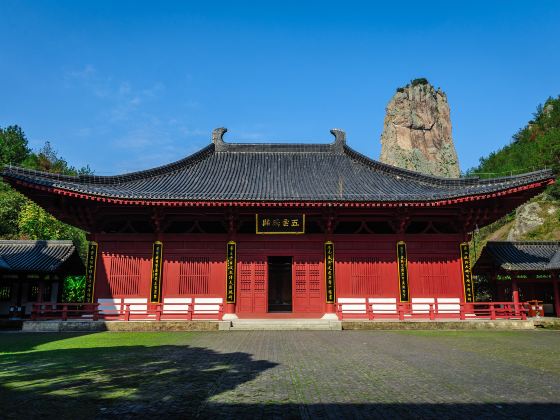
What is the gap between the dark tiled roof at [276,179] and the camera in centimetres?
1756

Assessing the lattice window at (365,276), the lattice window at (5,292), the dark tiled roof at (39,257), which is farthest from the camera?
the lattice window at (5,292)

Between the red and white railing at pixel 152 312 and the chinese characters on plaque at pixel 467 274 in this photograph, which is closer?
the red and white railing at pixel 152 312

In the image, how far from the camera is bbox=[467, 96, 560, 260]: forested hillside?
178ft

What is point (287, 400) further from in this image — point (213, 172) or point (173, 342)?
point (213, 172)

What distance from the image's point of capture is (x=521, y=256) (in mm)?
21641

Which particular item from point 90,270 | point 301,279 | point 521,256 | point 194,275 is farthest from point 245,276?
point 521,256

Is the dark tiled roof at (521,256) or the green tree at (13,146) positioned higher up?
the green tree at (13,146)

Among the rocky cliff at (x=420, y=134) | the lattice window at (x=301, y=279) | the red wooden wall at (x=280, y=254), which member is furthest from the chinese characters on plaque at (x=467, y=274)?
the rocky cliff at (x=420, y=134)

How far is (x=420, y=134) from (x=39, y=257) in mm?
94160

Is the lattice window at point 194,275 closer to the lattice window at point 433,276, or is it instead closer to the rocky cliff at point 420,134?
the lattice window at point 433,276

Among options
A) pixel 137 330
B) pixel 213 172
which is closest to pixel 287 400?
pixel 137 330

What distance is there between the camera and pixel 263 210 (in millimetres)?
18953

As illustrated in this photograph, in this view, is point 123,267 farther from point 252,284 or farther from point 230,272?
point 252,284

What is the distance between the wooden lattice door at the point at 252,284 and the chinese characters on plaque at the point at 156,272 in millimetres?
3711
